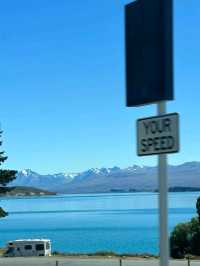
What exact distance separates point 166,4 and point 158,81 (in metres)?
0.77

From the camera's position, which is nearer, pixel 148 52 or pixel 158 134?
pixel 158 134

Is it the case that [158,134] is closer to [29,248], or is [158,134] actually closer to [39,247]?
[39,247]

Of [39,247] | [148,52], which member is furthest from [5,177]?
[148,52]

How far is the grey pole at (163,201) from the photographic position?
807 centimetres

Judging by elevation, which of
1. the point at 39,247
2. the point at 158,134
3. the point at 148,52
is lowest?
the point at 39,247

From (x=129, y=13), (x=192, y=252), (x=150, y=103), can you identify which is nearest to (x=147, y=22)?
(x=129, y=13)

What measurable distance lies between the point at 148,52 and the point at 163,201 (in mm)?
1514

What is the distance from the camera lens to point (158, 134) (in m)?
8.12

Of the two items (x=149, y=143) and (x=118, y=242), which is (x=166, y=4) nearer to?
(x=149, y=143)

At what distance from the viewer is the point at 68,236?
10775 cm

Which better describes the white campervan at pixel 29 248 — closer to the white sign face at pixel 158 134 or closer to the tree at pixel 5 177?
the tree at pixel 5 177

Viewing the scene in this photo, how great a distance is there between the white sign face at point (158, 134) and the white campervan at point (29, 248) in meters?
56.1

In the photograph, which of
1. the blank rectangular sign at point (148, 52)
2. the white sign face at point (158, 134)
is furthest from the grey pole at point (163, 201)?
the blank rectangular sign at point (148, 52)

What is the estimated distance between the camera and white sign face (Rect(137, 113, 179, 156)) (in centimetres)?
792
